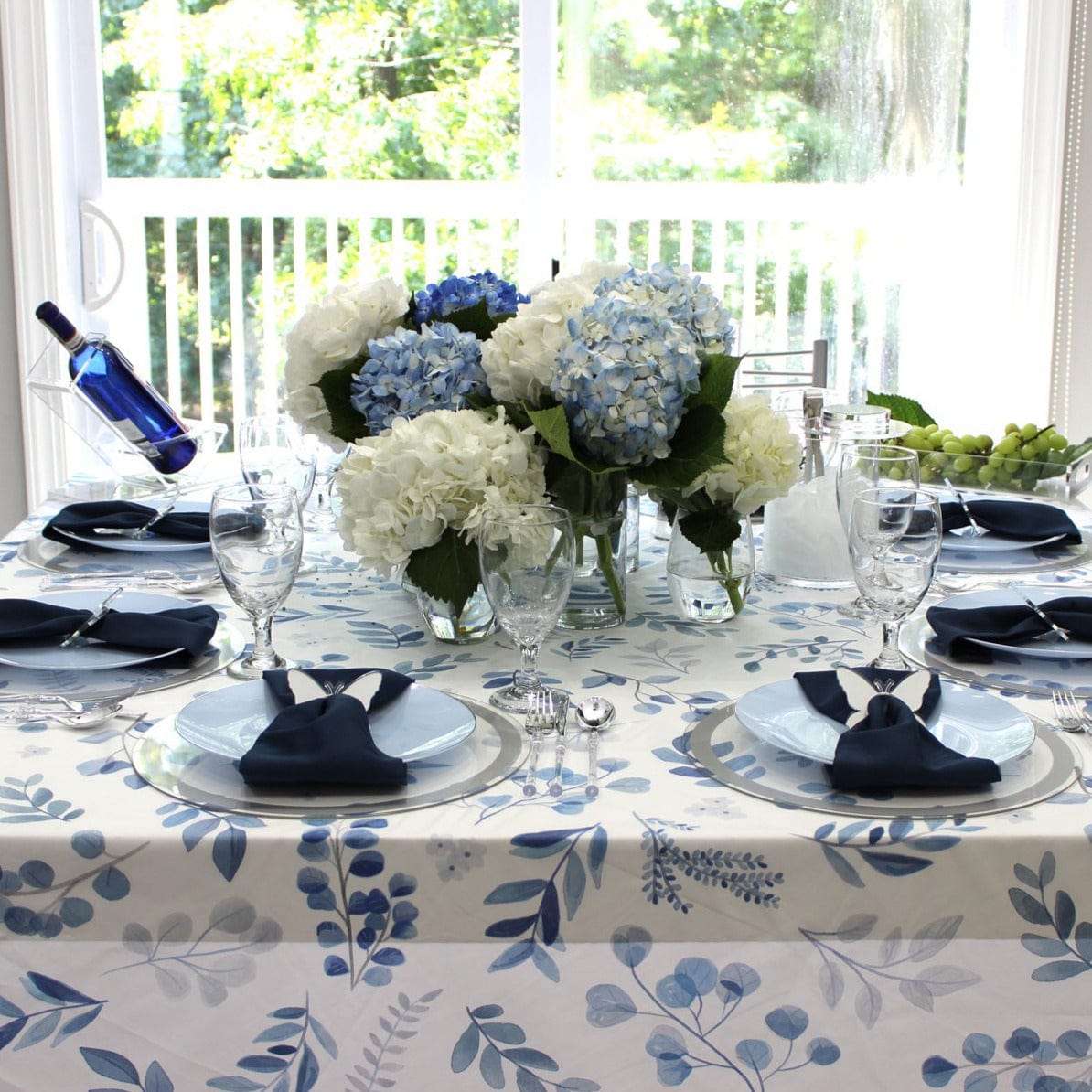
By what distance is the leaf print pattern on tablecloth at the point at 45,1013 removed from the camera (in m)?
0.84

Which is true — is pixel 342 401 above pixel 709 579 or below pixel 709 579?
above

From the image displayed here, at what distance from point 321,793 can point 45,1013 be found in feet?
0.70

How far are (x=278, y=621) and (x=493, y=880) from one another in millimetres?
546

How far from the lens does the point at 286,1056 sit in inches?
33.1

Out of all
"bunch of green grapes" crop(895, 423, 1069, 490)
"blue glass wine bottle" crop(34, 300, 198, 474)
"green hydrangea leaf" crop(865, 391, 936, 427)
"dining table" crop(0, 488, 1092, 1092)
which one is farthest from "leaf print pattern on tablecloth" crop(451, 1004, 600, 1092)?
"green hydrangea leaf" crop(865, 391, 936, 427)

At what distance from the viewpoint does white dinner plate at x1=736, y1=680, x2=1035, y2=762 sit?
0.96 m

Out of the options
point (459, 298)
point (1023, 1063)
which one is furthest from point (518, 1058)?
point (459, 298)

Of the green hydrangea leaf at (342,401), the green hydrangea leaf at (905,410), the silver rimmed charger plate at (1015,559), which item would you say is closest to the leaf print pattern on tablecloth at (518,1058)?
the green hydrangea leaf at (342,401)

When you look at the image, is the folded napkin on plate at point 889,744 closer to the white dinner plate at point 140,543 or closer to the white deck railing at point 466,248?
the white dinner plate at point 140,543

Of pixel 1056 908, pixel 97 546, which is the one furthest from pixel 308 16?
pixel 1056 908

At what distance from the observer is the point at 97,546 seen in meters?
1.57

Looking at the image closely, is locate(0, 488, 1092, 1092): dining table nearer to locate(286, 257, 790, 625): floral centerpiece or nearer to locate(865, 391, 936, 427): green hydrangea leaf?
locate(286, 257, 790, 625): floral centerpiece

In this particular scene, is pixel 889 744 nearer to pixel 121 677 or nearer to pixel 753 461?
pixel 753 461

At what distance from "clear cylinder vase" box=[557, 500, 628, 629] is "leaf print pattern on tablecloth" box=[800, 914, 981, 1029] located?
50 cm
